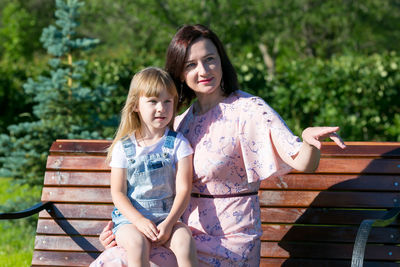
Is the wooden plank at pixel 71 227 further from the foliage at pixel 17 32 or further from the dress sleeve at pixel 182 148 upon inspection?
the foliage at pixel 17 32

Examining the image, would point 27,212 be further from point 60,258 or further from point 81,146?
point 81,146

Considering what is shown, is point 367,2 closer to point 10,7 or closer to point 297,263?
point 10,7

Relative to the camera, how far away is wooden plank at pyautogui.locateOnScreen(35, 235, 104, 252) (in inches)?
130

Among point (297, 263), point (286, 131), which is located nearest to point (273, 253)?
point (297, 263)

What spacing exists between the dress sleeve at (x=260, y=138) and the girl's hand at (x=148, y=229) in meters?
0.49

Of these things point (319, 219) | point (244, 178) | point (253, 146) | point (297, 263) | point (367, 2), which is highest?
point (367, 2)

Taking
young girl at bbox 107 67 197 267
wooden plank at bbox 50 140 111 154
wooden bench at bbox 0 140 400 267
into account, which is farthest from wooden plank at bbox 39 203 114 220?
young girl at bbox 107 67 197 267

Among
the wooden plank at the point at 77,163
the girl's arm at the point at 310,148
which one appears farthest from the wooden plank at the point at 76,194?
the girl's arm at the point at 310,148

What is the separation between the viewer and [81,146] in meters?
3.39

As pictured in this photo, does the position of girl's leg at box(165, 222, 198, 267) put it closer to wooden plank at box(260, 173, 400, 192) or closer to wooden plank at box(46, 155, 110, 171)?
wooden plank at box(260, 173, 400, 192)

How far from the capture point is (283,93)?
7.41 meters

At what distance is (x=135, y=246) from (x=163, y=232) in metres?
0.13

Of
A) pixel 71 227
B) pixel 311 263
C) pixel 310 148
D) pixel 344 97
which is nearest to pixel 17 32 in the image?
pixel 344 97

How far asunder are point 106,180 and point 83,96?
2096mm
